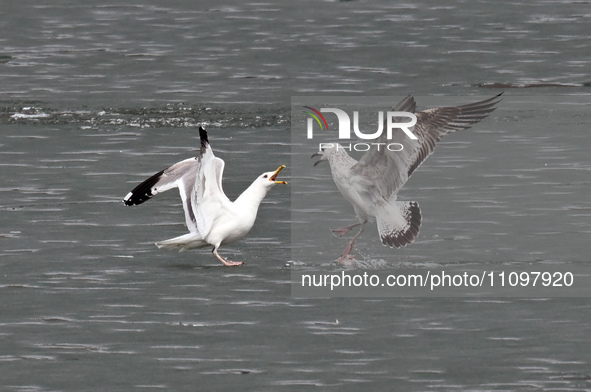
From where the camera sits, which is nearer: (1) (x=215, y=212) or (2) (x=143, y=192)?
(1) (x=215, y=212)

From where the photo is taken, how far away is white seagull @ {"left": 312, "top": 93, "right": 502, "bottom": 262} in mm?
8953

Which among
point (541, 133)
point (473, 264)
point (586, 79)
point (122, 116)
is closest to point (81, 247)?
point (473, 264)

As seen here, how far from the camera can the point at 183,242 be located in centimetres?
882

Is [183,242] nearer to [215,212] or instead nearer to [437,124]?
[215,212]

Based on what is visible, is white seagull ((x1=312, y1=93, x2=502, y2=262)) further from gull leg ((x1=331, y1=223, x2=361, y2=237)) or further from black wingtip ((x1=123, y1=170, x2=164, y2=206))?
black wingtip ((x1=123, y1=170, x2=164, y2=206))

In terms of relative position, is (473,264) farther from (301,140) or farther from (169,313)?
(301,140)

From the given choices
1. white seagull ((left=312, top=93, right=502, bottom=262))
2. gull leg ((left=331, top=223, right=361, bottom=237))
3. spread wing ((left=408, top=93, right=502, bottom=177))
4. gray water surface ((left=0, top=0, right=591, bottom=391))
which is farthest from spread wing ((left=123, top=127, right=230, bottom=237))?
spread wing ((left=408, top=93, right=502, bottom=177))

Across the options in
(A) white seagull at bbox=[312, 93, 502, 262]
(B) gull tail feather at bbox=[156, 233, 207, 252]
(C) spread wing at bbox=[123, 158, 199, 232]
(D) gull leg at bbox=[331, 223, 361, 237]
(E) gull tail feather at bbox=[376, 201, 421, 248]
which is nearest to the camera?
(B) gull tail feather at bbox=[156, 233, 207, 252]

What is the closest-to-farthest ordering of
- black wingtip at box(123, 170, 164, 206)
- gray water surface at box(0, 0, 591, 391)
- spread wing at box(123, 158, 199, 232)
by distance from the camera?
gray water surface at box(0, 0, 591, 391), spread wing at box(123, 158, 199, 232), black wingtip at box(123, 170, 164, 206)

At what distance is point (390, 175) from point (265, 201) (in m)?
1.74

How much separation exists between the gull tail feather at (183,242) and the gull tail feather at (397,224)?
1.22 metres

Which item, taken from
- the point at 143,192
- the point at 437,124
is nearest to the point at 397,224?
the point at 437,124

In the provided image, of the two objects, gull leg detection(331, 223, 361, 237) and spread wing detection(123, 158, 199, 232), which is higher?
spread wing detection(123, 158, 199, 232)

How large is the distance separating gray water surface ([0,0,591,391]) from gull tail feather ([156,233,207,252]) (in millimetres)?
125
